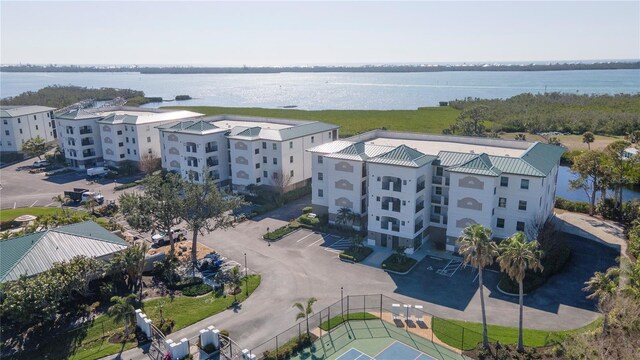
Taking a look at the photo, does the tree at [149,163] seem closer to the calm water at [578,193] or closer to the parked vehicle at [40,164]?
the parked vehicle at [40,164]

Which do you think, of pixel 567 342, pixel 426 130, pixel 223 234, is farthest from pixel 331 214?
pixel 426 130

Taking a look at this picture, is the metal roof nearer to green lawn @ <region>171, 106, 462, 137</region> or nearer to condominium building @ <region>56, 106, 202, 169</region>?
condominium building @ <region>56, 106, 202, 169</region>

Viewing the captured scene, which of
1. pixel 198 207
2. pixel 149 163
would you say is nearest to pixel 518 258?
pixel 198 207

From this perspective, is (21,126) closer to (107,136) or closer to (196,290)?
(107,136)

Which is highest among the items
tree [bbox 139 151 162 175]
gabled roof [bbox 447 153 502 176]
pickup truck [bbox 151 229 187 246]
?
gabled roof [bbox 447 153 502 176]

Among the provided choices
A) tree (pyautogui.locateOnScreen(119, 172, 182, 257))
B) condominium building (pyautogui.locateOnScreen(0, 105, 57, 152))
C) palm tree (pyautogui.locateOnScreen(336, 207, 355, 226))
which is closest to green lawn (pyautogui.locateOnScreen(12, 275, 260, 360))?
tree (pyautogui.locateOnScreen(119, 172, 182, 257))

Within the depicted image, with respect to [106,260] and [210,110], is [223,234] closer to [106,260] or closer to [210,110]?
[106,260]
